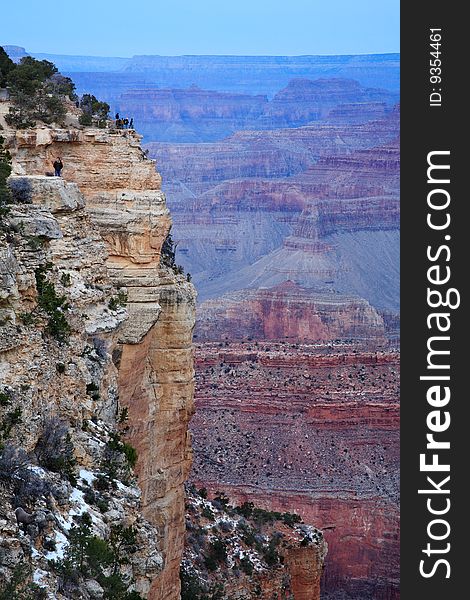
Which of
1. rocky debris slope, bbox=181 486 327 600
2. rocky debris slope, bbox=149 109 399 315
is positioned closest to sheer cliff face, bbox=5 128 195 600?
rocky debris slope, bbox=181 486 327 600

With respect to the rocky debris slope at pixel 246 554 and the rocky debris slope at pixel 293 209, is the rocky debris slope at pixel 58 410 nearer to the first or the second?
the rocky debris slope at pixel 246 554

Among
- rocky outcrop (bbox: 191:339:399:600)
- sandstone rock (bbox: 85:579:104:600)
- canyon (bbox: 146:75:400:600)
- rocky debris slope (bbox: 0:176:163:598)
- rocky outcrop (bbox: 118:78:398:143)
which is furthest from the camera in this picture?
rocky outcrop (bbox: 118:78:398:143)

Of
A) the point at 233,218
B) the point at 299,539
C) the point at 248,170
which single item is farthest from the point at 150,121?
the point at 299,539

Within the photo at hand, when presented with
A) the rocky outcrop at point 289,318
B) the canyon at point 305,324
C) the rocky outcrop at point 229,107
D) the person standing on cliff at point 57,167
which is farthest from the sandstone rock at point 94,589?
the rocky outcrop at point 229,107

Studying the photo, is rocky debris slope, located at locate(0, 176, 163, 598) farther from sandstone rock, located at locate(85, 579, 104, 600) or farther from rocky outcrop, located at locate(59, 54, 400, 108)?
rocky outcrop, located at locate(59, 54, 400, 108)

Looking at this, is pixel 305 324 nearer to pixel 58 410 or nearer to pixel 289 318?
pixel 289 318
